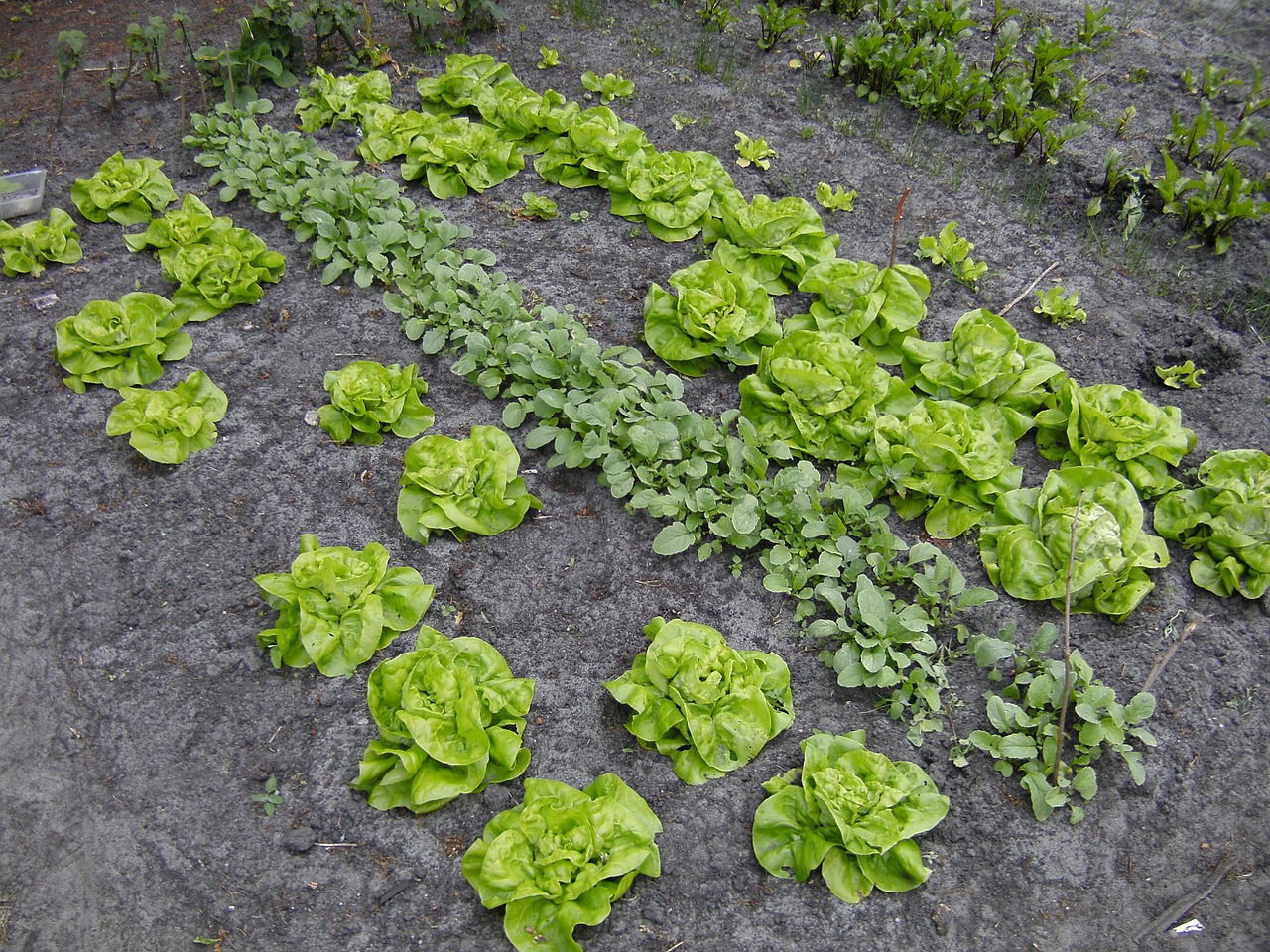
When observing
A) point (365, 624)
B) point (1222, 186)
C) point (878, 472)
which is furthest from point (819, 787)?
point (1222, 186)

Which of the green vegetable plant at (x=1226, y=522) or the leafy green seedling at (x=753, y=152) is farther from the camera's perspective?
the leafy green seedling at (x=753, y=152)

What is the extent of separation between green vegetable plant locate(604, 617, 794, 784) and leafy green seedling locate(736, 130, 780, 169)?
3.56 m

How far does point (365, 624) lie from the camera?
11.2 ft

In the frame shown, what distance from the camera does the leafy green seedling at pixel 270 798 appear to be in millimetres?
3141

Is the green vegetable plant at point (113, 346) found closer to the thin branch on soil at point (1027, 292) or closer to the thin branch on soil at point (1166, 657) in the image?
the thin branch on soil at point (1027, 292)

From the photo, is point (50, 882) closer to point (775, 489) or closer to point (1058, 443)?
point (775, 489)

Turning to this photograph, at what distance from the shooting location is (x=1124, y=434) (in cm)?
399

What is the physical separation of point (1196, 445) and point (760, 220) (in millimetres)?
2506

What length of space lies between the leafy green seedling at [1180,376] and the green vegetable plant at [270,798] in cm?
457

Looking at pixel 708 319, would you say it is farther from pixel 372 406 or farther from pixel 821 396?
pixel 372 406

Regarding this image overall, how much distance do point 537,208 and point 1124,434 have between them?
3.44m

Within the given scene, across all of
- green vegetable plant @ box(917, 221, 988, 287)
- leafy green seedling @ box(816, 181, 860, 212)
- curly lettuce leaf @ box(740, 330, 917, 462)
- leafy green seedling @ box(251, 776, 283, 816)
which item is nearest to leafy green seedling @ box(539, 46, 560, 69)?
leafy green seedling @ box(816, 181, 860, 212)

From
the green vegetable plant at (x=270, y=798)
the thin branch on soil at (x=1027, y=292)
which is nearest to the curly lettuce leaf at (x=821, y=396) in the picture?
the thin branch on soil at (x=1027, y=292)

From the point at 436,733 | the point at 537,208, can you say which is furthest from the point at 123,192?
the point at 436,733
